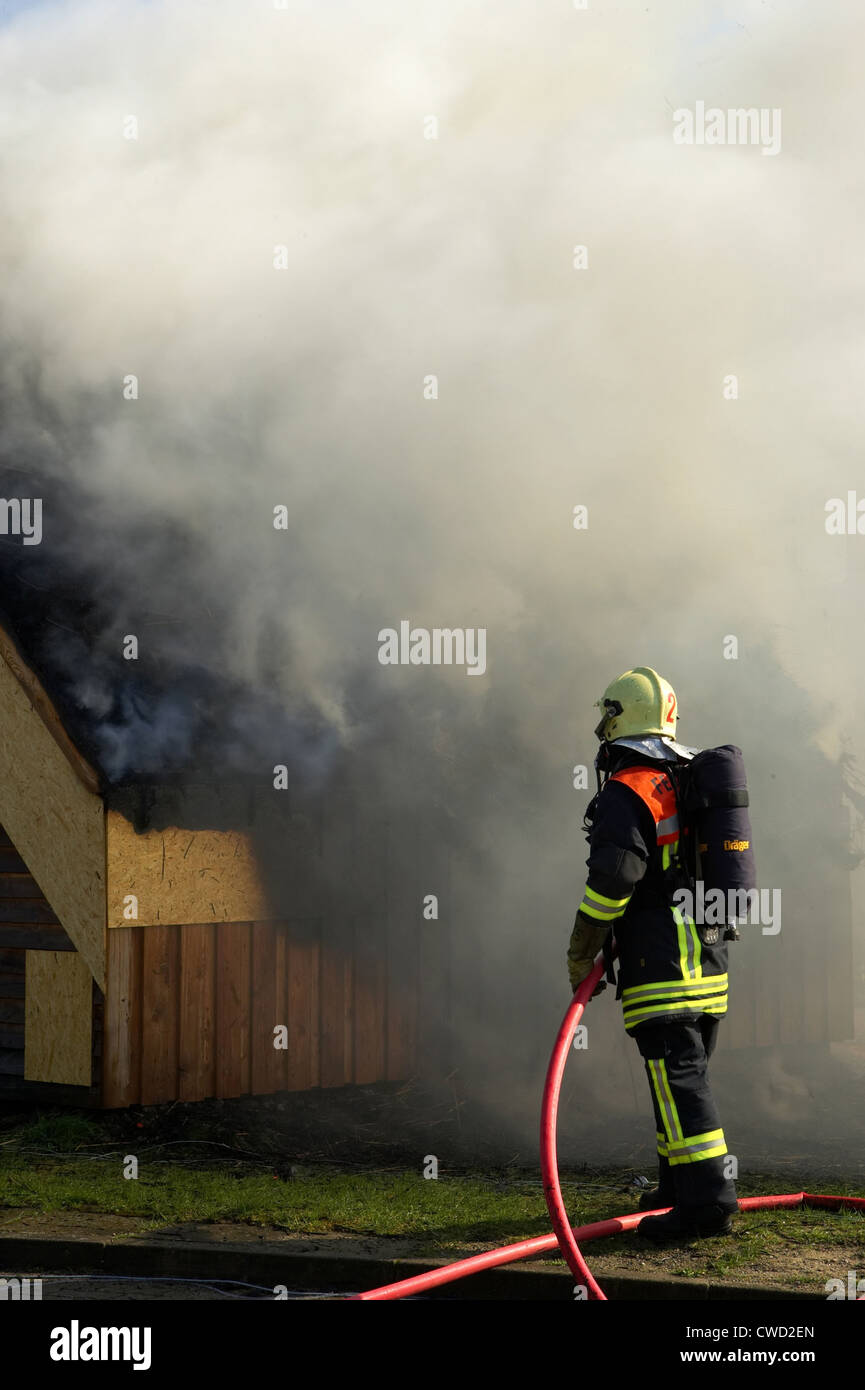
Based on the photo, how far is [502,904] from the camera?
31.4 ft

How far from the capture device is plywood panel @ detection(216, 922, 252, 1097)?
833 cm

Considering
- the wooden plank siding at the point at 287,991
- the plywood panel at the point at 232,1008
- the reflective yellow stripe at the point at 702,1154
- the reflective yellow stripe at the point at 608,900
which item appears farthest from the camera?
the plywood panel at the point at 232,1008

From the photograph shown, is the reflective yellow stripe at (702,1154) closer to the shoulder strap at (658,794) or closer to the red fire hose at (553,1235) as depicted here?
the red fire hose at (553,1235)

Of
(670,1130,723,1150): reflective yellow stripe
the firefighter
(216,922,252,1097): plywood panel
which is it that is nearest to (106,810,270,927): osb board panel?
(216,922,252,1097): plywood panel

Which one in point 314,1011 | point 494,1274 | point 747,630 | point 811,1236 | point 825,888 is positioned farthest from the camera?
point 825,888

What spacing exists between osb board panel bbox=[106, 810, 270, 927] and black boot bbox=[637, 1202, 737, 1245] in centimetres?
389

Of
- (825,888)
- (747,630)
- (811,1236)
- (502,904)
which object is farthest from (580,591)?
(811,1236)

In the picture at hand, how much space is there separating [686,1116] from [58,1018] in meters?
4.51

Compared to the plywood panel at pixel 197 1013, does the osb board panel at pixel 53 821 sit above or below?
above

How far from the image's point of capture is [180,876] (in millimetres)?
8203

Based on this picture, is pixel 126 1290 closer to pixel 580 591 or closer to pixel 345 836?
pixel 345 836

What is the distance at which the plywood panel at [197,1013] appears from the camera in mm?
8172

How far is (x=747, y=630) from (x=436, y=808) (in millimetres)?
2963

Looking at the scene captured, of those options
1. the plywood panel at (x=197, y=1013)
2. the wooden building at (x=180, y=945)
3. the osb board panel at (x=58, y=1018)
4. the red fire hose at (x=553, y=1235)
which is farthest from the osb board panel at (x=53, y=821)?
the red fire hose at (x=553, y=1235)
